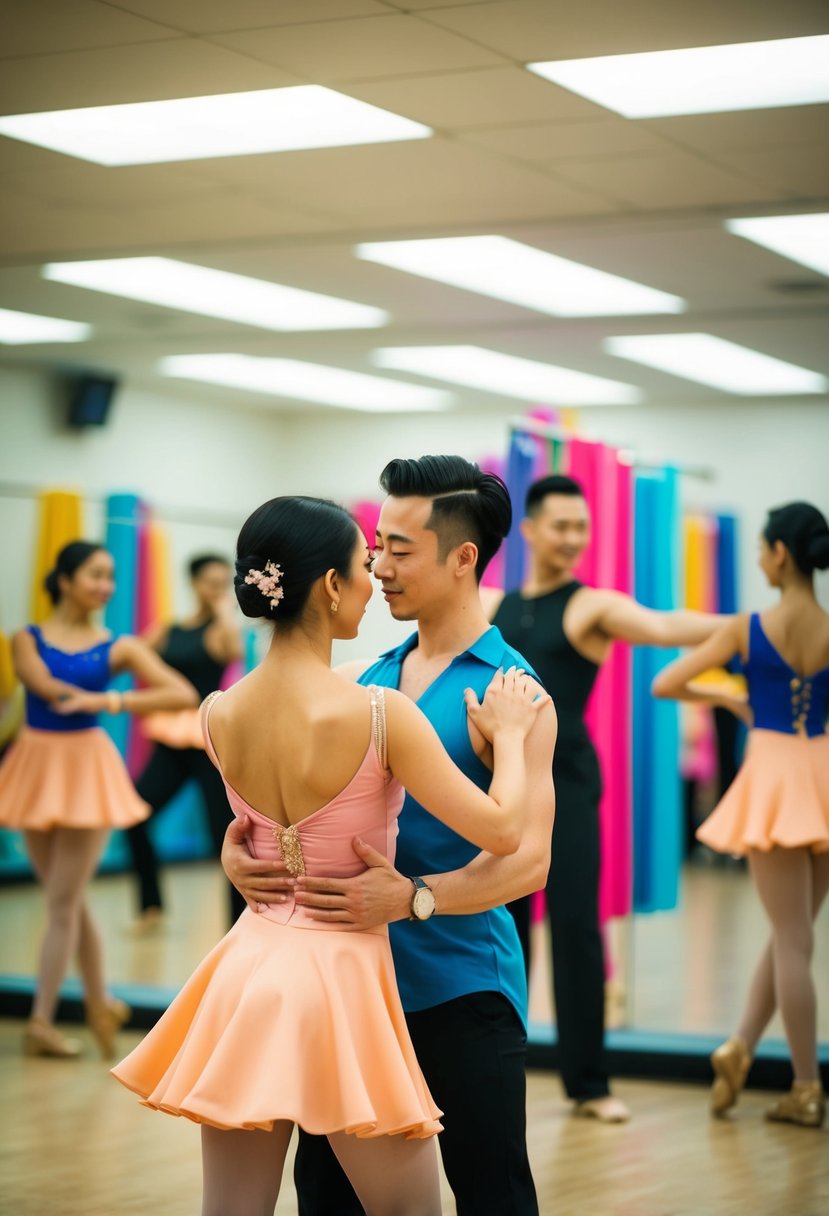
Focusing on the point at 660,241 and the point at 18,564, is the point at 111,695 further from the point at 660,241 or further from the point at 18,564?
the point at 660,241

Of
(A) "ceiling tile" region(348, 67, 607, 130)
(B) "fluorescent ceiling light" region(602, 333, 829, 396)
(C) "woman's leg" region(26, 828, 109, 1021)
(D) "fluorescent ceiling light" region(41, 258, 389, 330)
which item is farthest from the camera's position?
(D) "fluorescent ceiling light" region(41, 258, 389, 330)

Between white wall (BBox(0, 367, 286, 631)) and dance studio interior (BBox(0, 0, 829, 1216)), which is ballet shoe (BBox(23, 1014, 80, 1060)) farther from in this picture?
white wall (BBox(0, 367, 286, 631))

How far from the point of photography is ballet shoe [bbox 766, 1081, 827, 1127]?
5.02 metres

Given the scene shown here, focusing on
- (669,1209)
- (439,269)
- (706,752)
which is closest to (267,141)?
(439,269)

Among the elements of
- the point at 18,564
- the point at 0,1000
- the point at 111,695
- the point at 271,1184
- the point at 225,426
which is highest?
the point at 225,426

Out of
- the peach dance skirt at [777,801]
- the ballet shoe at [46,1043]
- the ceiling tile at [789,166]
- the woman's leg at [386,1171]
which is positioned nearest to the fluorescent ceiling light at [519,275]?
the ceiling tile at [789,166]

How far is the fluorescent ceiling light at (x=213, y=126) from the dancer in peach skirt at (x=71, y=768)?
4.86ft

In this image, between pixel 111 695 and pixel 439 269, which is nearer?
pixel 111 695

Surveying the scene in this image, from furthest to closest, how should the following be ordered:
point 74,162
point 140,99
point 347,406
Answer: point 347,406 → point 74,162 → point 140,99

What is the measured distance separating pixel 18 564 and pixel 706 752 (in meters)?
5.36

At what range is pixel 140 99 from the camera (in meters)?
4.87

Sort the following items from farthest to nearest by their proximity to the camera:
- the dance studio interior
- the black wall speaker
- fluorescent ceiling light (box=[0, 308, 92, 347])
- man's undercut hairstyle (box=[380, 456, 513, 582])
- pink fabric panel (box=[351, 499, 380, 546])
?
the black wall speaker
pink fabric panel (box=[351, 499, 380, 546])
fluorescent ceiling light (box=[0, 308, 92, 347])
the dance studio interior
man's undercut hairstyle (box=[380, 456, 513, 582])

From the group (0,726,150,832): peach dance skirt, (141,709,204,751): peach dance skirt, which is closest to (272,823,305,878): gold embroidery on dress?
(0,726,150,832): peach dance skirt

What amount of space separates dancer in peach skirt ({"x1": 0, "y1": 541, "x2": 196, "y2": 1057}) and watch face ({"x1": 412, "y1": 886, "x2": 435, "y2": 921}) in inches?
134
